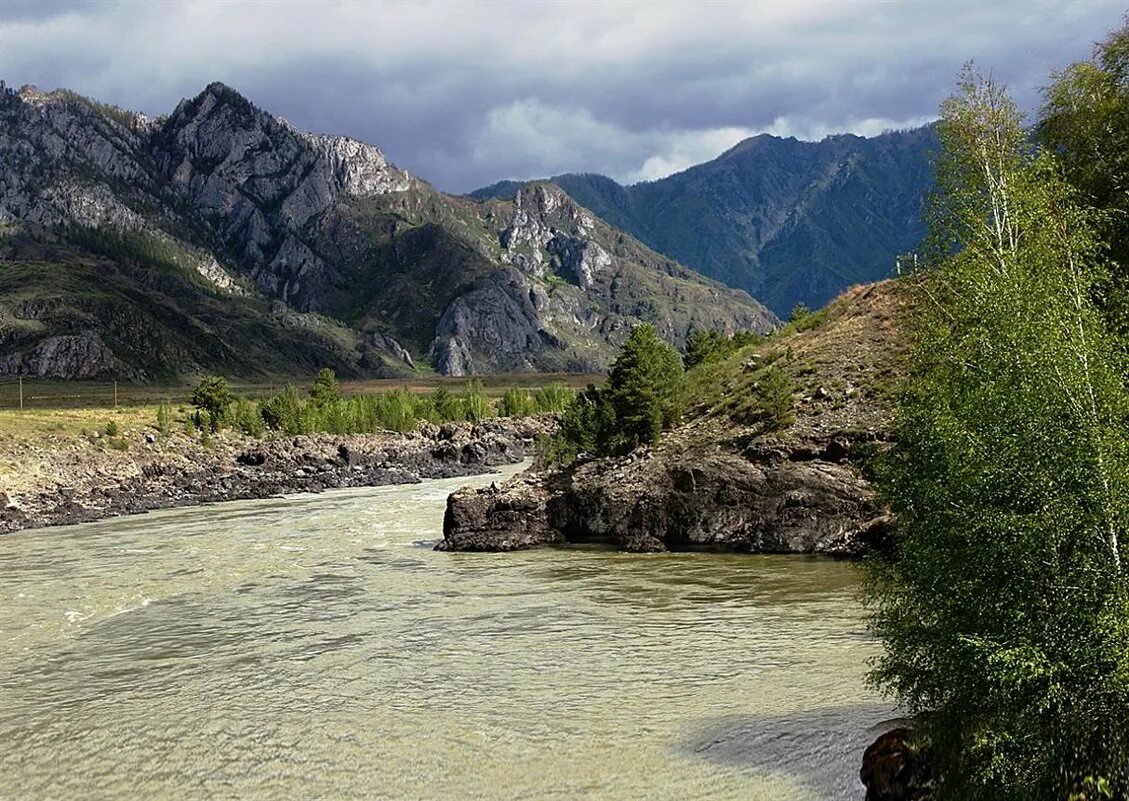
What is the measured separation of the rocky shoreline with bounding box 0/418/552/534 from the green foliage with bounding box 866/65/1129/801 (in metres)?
78.9

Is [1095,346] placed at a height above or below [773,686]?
above

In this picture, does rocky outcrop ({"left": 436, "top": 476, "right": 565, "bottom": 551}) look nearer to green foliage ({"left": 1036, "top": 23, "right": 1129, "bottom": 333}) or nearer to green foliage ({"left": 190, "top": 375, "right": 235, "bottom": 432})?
green foliage ({"left": 1036, "top": 23, "right": 1129, "bottom": 333})

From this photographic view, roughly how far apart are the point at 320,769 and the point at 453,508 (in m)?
37.3

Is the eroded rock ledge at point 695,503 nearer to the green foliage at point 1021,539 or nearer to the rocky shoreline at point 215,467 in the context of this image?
the green foliage at point 1021,539

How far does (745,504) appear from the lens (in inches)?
2093

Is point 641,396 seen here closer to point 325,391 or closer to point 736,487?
point 736,487

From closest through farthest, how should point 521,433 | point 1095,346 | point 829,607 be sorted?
point 1095,346, point 829,607, point 521,433

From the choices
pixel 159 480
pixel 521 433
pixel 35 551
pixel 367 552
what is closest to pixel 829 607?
pixel 367 552

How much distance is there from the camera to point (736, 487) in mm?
53344

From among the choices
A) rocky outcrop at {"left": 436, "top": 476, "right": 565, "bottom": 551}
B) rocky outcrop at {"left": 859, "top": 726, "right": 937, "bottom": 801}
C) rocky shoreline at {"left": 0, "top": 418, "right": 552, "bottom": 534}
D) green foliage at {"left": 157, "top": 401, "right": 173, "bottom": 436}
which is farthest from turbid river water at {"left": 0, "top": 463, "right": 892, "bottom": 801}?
green foliage at {"left": 157, "top": 401, "right": 173, "bottom": 436}

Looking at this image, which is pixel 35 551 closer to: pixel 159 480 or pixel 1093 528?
pixel 159 480

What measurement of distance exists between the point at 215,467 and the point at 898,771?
381 ft

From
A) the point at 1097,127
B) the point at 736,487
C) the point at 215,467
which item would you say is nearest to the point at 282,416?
the point at 215,467

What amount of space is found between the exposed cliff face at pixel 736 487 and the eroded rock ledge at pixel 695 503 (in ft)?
0.22
